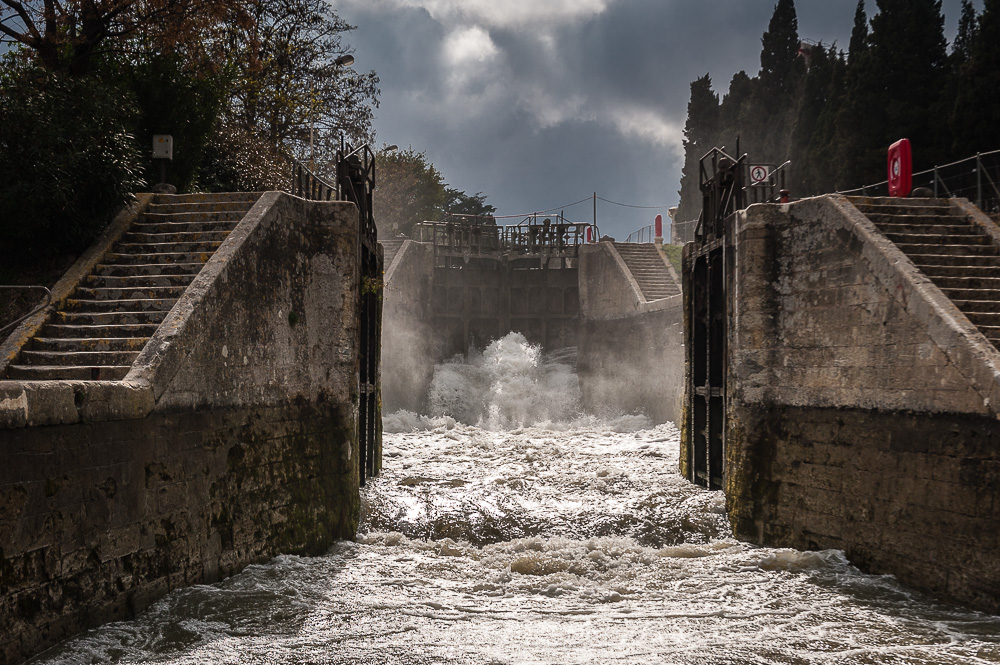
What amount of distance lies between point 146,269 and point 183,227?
1.00 meters

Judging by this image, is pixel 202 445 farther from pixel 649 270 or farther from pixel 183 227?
pixel 649 270

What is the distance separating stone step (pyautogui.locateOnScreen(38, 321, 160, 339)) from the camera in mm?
8109

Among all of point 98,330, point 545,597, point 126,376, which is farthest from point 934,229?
point 98,330

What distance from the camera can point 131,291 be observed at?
8.85m

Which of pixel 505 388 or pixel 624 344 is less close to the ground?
pixel 624 344

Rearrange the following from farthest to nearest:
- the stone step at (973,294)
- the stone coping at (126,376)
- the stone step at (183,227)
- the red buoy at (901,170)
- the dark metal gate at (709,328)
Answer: the dark metal gate at (709,328), the red buoy at (901,170), the stone step at (183,227), the stone step at (973,294), the stone coping at (126,376)

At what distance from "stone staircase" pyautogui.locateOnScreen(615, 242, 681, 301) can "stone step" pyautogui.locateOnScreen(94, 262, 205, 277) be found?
50.6ft

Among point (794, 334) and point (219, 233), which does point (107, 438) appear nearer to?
point (219, 233)

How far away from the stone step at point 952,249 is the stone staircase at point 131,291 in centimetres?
803

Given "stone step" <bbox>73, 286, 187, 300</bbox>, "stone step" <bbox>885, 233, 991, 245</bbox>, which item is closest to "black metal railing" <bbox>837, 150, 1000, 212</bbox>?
"stone step" <bbox>885, 233, 991, 245</bbox>

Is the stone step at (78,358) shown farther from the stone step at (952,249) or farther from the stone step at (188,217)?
the stone step at (952,249)

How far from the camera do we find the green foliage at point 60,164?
920 cm

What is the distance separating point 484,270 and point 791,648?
20.6 metres

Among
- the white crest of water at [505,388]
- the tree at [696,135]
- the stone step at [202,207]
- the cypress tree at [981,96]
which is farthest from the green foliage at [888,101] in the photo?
the stone step at [202,207]
